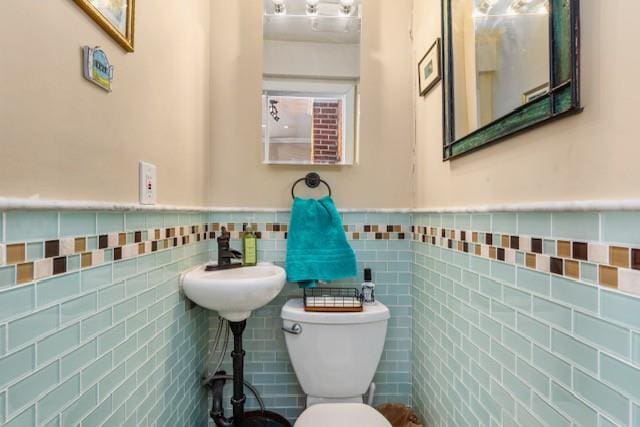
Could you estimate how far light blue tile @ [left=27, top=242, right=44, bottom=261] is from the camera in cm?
60

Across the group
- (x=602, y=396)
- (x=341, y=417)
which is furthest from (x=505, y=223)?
(x=341, y=417)

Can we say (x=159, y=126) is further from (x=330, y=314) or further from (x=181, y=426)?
(x=181, y=426)

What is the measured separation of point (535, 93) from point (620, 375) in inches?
23.2

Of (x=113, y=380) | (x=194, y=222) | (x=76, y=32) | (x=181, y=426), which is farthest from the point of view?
(x=194, y=222)

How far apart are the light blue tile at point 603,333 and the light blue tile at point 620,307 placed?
0.05 ft

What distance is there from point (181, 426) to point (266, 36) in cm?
172

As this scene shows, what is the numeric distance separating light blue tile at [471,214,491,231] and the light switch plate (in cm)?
100

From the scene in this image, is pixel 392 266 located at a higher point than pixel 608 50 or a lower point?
lower

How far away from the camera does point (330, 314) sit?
1.38 metres

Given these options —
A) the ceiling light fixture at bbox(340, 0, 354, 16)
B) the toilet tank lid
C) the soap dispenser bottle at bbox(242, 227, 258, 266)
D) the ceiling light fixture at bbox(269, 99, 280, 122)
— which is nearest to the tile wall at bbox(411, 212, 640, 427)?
the toilet tank lid

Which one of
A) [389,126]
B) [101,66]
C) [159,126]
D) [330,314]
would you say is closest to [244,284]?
[330,314]

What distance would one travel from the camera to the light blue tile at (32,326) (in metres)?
0.56

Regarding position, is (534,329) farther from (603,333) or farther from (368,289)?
(368,289)

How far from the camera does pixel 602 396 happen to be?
60 centimetres
